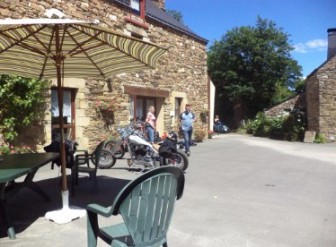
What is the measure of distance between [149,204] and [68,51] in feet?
10.9

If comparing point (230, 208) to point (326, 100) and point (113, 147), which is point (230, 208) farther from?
point (326, 100)

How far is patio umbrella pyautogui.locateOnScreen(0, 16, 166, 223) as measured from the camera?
4336 millimetres

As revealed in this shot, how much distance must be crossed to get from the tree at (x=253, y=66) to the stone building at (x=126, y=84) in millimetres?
12819

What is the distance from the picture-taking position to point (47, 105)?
30.3 feet

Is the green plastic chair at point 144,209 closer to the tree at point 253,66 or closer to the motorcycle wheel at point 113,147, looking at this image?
the motorcycle wheel at point 113,147

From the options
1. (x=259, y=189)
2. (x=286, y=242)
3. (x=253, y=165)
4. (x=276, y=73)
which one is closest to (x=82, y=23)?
(x=286, y=242)

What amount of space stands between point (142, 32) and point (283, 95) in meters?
20.1

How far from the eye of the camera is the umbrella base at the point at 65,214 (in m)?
4.50

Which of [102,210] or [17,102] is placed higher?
[17,102]

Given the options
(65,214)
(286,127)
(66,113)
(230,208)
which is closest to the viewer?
(65,214)

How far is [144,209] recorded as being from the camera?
106 inches

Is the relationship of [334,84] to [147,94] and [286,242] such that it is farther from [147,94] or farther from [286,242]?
[286,242]

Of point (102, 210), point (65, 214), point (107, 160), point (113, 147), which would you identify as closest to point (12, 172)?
point (65, 214)

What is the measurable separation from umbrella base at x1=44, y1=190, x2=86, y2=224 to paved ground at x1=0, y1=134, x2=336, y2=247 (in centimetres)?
8
